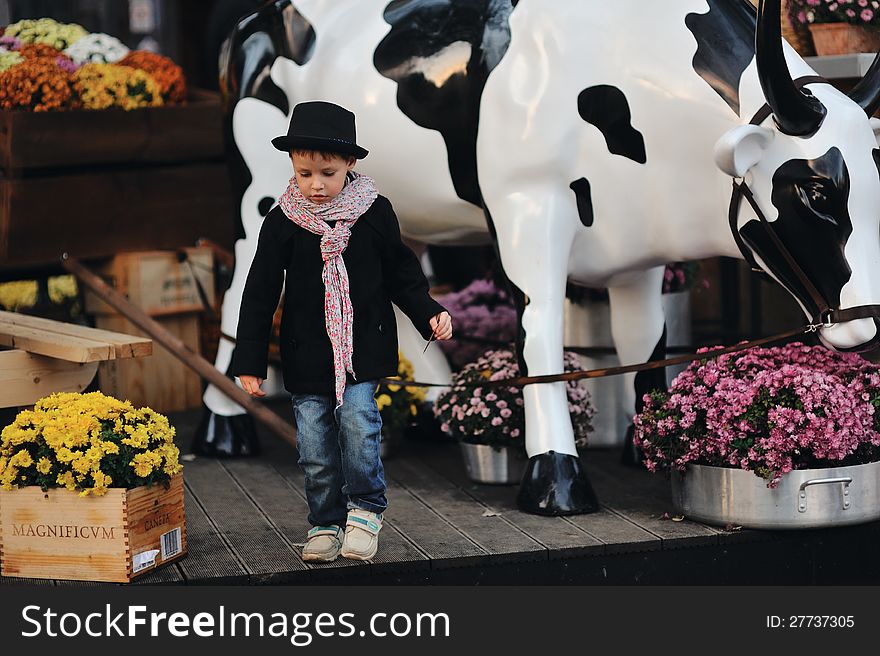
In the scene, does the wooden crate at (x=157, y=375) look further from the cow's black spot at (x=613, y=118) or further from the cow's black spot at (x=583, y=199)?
the cow's black spot at (x=613, y=118)

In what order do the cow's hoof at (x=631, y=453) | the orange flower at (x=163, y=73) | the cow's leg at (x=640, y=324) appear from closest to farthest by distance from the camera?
the cow's leg at (x=640, y=324), the cow's hoof at (x=631, y=453), the orange flower at (x=163, y=73)

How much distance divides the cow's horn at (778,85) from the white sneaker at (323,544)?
1.80 metres

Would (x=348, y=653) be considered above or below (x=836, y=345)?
below

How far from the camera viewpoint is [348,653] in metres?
3.73

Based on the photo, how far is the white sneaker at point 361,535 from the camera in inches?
161

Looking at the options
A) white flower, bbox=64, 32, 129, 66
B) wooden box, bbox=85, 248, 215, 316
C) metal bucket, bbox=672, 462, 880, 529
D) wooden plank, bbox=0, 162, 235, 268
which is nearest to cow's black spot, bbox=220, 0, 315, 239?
wooden plank, bbox=0, 162, 235, 268

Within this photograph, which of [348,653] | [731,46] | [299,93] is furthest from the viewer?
[299,93]

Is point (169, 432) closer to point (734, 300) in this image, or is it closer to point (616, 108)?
point (616, 108)

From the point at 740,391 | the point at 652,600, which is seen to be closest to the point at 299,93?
the point at 740,391

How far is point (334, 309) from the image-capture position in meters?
3.97

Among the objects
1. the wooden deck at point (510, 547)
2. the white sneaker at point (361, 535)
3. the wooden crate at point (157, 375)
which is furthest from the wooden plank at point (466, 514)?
the wooden crate at point (157, 375)

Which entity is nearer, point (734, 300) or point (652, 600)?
point (652, 600)

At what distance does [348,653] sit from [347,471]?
0.59 m

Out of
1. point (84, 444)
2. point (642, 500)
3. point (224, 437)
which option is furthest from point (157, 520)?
point (642, 500)
